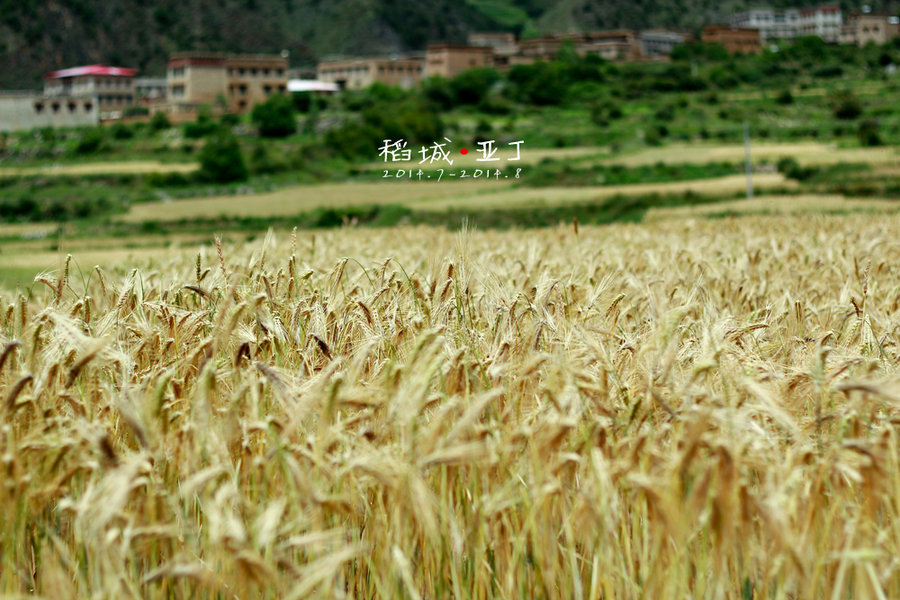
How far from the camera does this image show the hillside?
144125 millimetres

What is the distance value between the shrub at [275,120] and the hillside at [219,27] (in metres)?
66.2

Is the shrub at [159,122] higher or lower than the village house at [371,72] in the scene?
lower

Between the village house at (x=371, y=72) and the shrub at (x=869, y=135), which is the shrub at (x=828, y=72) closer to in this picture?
the shrub at (x=869, y=135)

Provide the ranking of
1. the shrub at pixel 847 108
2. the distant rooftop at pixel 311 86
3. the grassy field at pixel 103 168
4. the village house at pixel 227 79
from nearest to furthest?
the grassy field at pixel 103 168 → the shrub at pixel 847 108 → the village house at pixel 227 79 → the distant rooftop at pixel 311 86

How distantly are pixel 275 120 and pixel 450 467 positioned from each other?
85969mm

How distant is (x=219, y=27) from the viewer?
158 meters

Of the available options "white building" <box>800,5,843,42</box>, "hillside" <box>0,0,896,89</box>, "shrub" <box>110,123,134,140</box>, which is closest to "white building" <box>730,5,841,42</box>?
"white building" <box>800,5,843,42</box>

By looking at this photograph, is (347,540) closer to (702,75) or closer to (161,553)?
(161,553)

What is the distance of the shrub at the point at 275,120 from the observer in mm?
85562

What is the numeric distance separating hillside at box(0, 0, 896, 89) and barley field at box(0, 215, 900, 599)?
5944 inches

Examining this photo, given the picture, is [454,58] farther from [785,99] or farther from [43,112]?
[785,99]

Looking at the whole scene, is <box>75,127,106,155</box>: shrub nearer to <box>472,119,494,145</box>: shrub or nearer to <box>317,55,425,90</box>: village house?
<box>472,119,494,145</box>: shrub

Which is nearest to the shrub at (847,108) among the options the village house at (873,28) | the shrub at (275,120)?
the shrub at (275,120)

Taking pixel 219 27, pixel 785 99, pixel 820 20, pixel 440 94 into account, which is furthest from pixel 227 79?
pixel 820 20
